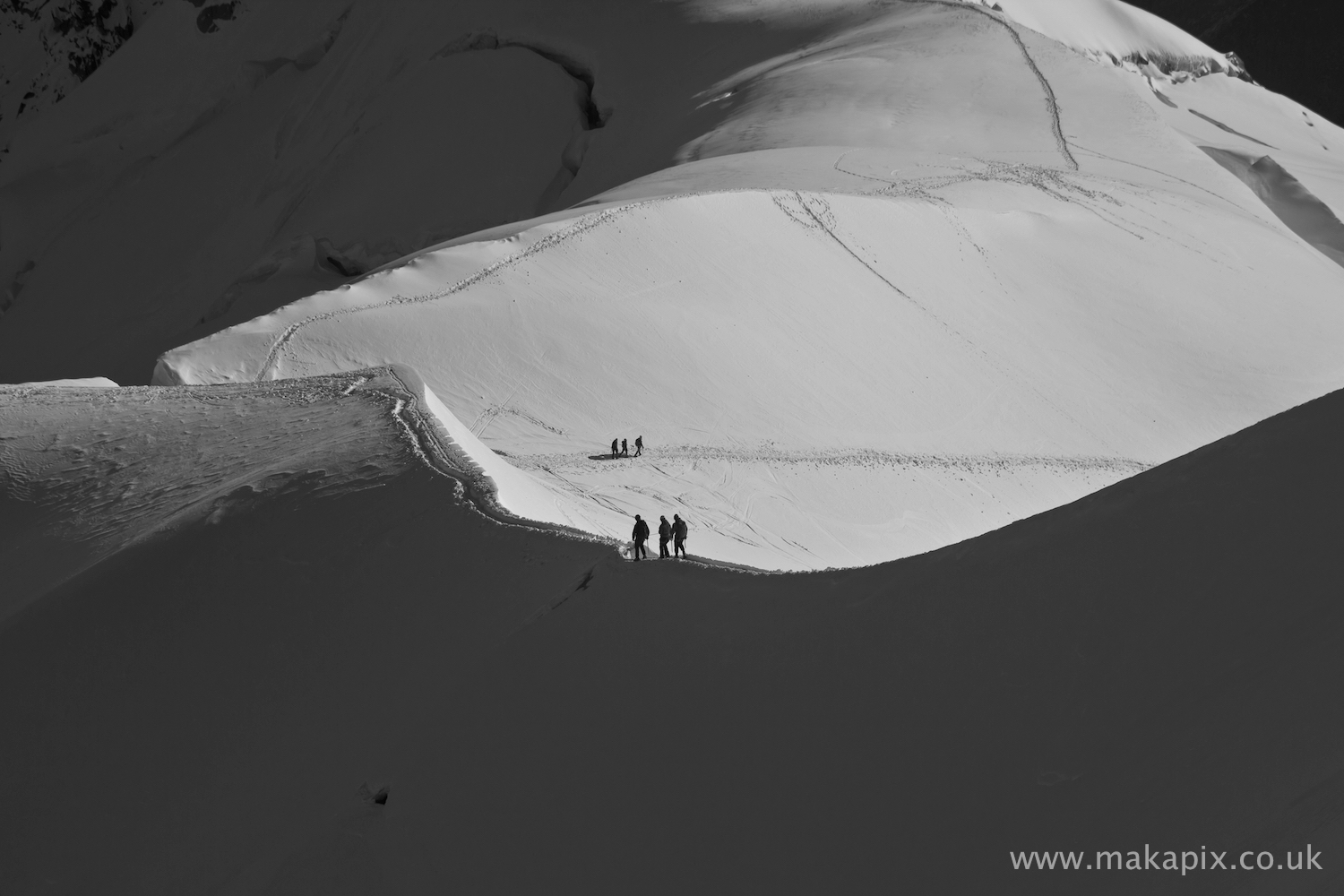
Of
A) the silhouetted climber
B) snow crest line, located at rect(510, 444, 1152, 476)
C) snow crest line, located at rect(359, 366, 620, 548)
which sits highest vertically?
snow crest line, located at rect(510, 444, 1152, 476)

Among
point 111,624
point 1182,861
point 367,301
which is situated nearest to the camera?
point 1182,861

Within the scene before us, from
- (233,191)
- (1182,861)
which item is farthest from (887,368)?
(233,191)

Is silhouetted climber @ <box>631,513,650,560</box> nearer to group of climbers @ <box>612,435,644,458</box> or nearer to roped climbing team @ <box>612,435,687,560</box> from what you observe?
roped climbing team @ <box>612,435,687,560</box>

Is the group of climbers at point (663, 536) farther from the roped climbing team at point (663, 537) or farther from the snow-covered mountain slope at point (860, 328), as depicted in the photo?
the snow-covered mountain slope at point (860, 328)

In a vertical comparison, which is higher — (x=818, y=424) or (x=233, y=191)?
(x=233, y=191)

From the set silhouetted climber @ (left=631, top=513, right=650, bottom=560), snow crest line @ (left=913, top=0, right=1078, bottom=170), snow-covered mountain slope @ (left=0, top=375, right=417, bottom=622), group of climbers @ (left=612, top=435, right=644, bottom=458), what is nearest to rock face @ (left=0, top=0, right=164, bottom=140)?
snow crest line @ (left=913, top=0, right=1078, bottom=170)

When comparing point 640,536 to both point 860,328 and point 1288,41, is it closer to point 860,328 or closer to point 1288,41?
point 860,328

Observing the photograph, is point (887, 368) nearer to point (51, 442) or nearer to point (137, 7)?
point (51, 442)
